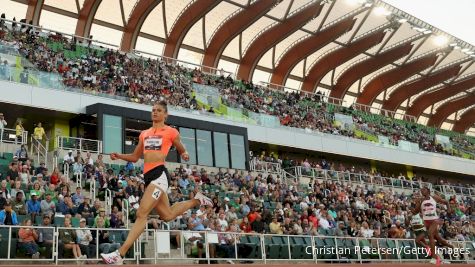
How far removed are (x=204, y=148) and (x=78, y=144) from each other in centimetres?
687

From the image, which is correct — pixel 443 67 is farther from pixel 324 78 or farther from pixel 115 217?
pixel 115 217

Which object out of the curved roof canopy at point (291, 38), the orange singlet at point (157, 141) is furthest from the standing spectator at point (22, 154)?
the curved roof canopy at point (291, 38)

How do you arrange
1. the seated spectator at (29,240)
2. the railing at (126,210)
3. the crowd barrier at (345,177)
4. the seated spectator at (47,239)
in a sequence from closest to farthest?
the seated spectator at (29,240)
the seated spectator at (47,239)
the railing at (126,210)
the crowd barrier at (345,177)

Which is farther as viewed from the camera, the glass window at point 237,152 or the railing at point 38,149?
the glass window at point 237,152

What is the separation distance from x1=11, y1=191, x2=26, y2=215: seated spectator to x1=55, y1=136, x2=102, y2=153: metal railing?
700 cm

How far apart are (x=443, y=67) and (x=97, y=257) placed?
43.1 metres

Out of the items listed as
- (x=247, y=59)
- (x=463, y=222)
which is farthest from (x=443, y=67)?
(x=463, y=222)

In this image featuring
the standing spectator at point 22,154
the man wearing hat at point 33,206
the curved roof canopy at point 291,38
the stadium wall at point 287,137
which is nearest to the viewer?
the man wearing hat at point 33,206

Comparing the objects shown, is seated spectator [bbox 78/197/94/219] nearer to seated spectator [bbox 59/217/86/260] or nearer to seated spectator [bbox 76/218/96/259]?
seated spectator [bbox 76/218/96/259]

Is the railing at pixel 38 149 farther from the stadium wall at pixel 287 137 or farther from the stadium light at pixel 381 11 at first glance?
the stadium light at pixel 381 11

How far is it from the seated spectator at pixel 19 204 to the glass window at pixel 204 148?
13.0m

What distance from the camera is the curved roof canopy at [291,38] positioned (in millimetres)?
35188

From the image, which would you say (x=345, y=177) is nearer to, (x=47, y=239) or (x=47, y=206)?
(x=47, y=206)

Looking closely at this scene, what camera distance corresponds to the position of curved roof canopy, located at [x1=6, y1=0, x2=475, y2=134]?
1385 inches
